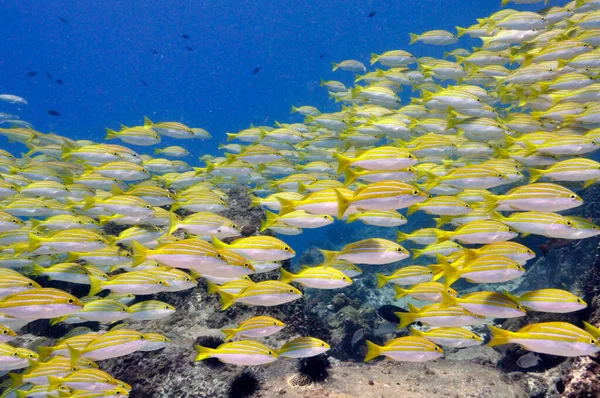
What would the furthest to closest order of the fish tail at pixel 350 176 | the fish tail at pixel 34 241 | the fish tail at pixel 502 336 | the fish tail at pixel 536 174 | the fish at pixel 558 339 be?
the fish tail at pixel 34 241 → the fish tail at pixel 536 174 → the fish tail at pixel 350 176 → the fish tail at pixel 502 336 → the fish at pixel 558 339

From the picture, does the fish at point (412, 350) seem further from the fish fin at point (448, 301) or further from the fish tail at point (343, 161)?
the fish tail at point (343, 161)

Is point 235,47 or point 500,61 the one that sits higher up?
point 235,47

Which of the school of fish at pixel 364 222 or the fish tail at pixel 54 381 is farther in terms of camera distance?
the school of fish at pixel 364 222

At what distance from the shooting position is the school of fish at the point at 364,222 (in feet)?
13.9

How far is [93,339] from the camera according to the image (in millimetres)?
4477

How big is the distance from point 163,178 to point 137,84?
181 metres

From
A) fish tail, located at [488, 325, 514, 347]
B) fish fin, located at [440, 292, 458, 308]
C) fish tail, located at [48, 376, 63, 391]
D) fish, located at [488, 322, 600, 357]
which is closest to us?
fish, located at [488, 322, 600, 357]

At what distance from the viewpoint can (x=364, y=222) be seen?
5.50 meters

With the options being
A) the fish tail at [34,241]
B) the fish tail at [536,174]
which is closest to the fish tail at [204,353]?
the fish tail at [34,241]

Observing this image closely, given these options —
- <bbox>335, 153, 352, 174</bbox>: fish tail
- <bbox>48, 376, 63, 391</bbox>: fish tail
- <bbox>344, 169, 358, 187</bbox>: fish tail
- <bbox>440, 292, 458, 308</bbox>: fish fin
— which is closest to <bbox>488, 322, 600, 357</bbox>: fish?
<bbox>440, 292, 458, 308</bbox>: fish fin

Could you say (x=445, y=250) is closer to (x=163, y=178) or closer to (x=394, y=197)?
(x=394, y=197)

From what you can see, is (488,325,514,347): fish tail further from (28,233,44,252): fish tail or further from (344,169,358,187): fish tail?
(28,233,44,252): fish tail

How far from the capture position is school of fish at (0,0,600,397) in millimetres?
4238

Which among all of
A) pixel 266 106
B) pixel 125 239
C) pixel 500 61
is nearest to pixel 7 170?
pixel 125 239
